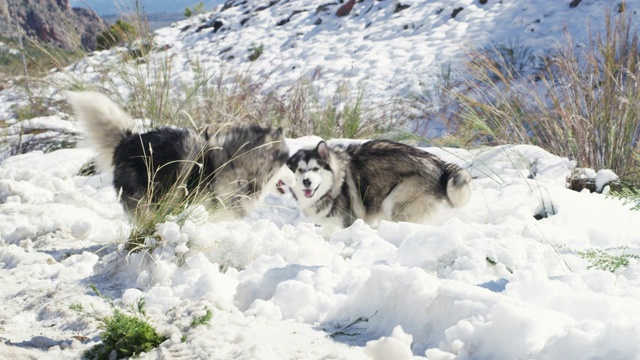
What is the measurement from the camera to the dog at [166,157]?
4.38 m

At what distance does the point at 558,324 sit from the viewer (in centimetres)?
212

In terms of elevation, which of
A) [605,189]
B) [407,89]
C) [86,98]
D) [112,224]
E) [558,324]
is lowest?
[407,89]

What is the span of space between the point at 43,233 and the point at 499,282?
2.98m

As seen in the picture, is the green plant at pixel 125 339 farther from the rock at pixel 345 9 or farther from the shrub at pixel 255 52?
the rock at pixel 345 9

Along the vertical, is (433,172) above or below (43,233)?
below

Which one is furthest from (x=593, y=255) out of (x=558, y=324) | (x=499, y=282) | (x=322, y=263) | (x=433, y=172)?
(x=433, y=172)

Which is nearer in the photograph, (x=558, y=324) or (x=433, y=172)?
(x=558, y=324)

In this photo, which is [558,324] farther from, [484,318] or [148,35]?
[148,35]

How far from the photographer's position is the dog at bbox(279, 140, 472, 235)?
16.8 ft

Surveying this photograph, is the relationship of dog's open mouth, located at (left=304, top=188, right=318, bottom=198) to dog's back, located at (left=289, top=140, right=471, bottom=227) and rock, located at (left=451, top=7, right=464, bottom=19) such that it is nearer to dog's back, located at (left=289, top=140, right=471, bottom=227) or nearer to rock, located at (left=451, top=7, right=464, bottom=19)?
dog's back, located at (left=289, top=140, right=471, bottom=227)

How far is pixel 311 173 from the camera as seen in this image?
17.0 feet

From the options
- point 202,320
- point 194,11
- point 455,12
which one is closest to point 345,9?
→ point 455,12

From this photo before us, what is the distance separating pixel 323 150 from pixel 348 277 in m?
2.47

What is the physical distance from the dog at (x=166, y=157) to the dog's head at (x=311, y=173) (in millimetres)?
402
